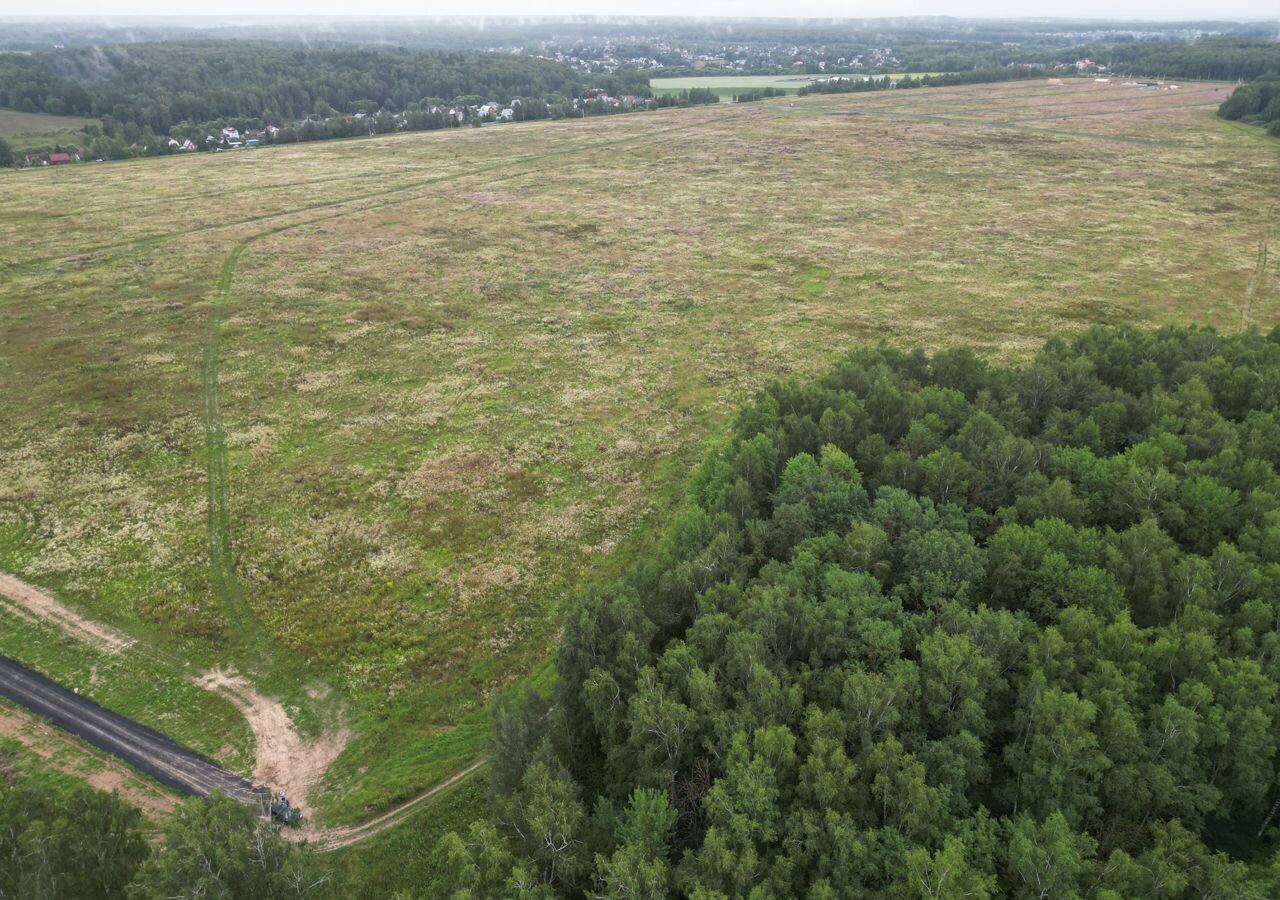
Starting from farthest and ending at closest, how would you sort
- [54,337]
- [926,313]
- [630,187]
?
[630,187] → [926,313] → [54,337]

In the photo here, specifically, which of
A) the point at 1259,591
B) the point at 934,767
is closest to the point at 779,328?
the point at 1259,591

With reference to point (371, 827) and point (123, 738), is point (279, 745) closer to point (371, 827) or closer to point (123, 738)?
point (371, 827)

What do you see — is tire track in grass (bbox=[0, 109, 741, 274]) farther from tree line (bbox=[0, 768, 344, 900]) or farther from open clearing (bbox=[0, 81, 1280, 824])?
tree line (bbox=[0, 768, 344, 900])

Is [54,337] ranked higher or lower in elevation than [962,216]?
lower

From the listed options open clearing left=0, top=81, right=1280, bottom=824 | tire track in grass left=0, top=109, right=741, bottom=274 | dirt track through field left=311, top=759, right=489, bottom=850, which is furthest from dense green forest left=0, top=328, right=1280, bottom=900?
tire track in grass left=0, top=109, right=741, bottom=274

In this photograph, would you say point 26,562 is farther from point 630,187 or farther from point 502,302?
point 630,187

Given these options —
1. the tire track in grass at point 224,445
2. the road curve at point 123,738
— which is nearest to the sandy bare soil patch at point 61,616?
the road curve at point 123,738

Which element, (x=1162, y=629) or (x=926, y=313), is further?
(x=926, y=313)
